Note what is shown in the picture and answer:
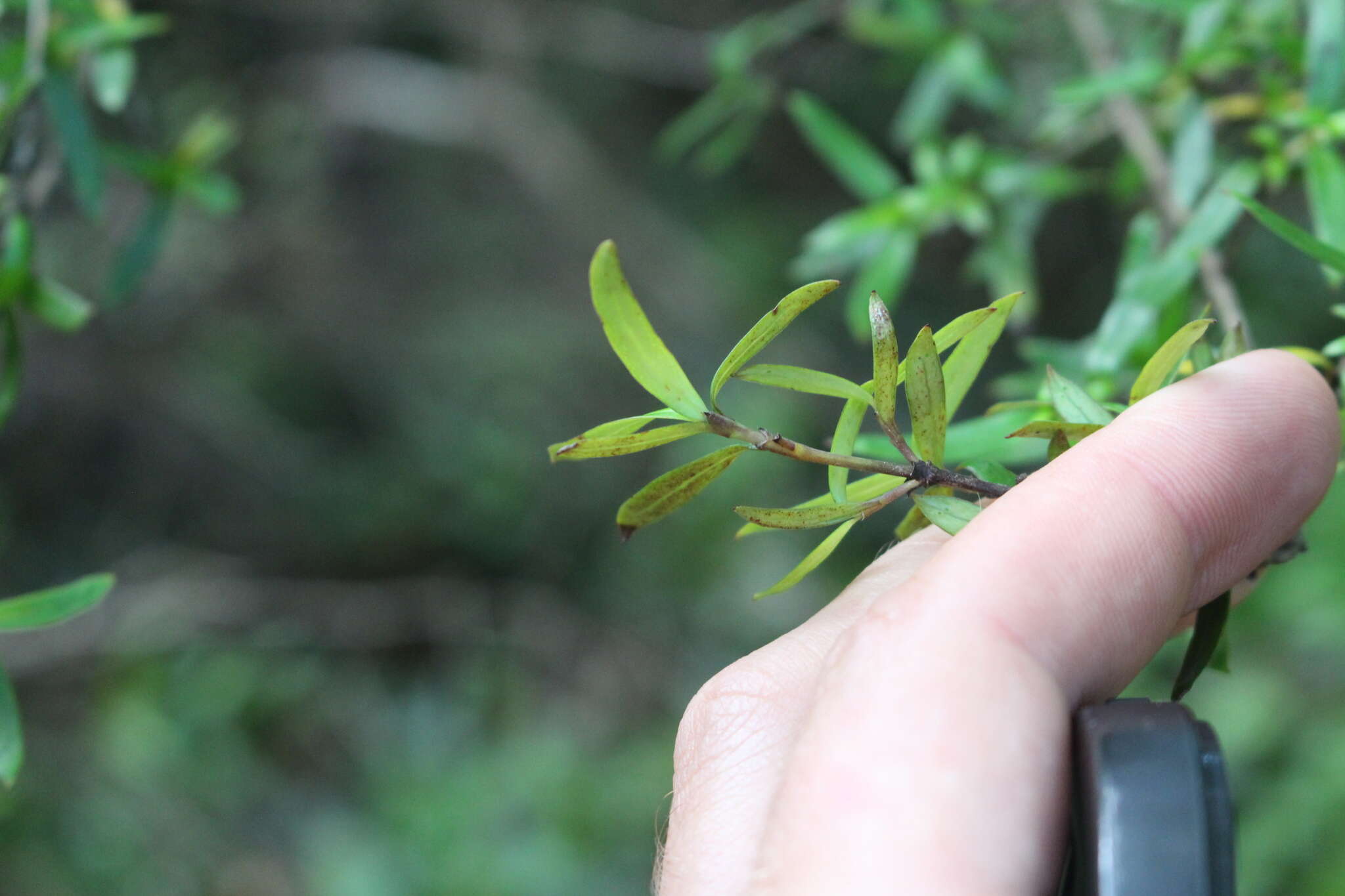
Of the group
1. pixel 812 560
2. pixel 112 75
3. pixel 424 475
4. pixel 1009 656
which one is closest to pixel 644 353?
pixel 812 560

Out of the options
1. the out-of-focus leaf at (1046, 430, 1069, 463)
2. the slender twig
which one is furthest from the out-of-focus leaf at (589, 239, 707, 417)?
the slender twig

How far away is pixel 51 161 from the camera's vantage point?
93cm

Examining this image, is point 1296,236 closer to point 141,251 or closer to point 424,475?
point 141,251

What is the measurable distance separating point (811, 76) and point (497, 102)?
0.78m

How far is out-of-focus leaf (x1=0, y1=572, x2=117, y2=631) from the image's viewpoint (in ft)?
2.24

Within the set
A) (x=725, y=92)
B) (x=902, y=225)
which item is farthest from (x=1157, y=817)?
(x=725, y=92)

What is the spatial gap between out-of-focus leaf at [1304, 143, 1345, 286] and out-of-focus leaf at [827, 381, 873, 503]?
0.42 m

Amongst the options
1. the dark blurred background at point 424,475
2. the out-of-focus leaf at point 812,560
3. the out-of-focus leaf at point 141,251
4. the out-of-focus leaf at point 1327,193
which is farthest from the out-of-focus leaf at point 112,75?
the dark blurred background at point 424,475

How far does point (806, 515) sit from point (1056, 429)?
0.18 metres

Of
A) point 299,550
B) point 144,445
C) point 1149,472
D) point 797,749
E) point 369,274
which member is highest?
point 1149,472

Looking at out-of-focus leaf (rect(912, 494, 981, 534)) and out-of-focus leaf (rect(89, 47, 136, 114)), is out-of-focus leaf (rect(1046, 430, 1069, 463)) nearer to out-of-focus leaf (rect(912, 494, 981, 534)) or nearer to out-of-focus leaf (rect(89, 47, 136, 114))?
out-of-focus leaf (rect(912, 494, 981, 534))

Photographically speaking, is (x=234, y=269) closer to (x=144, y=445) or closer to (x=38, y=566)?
(x=144, y=445)

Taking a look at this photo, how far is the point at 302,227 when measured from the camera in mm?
2547

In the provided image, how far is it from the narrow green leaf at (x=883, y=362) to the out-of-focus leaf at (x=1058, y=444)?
0.12 m
